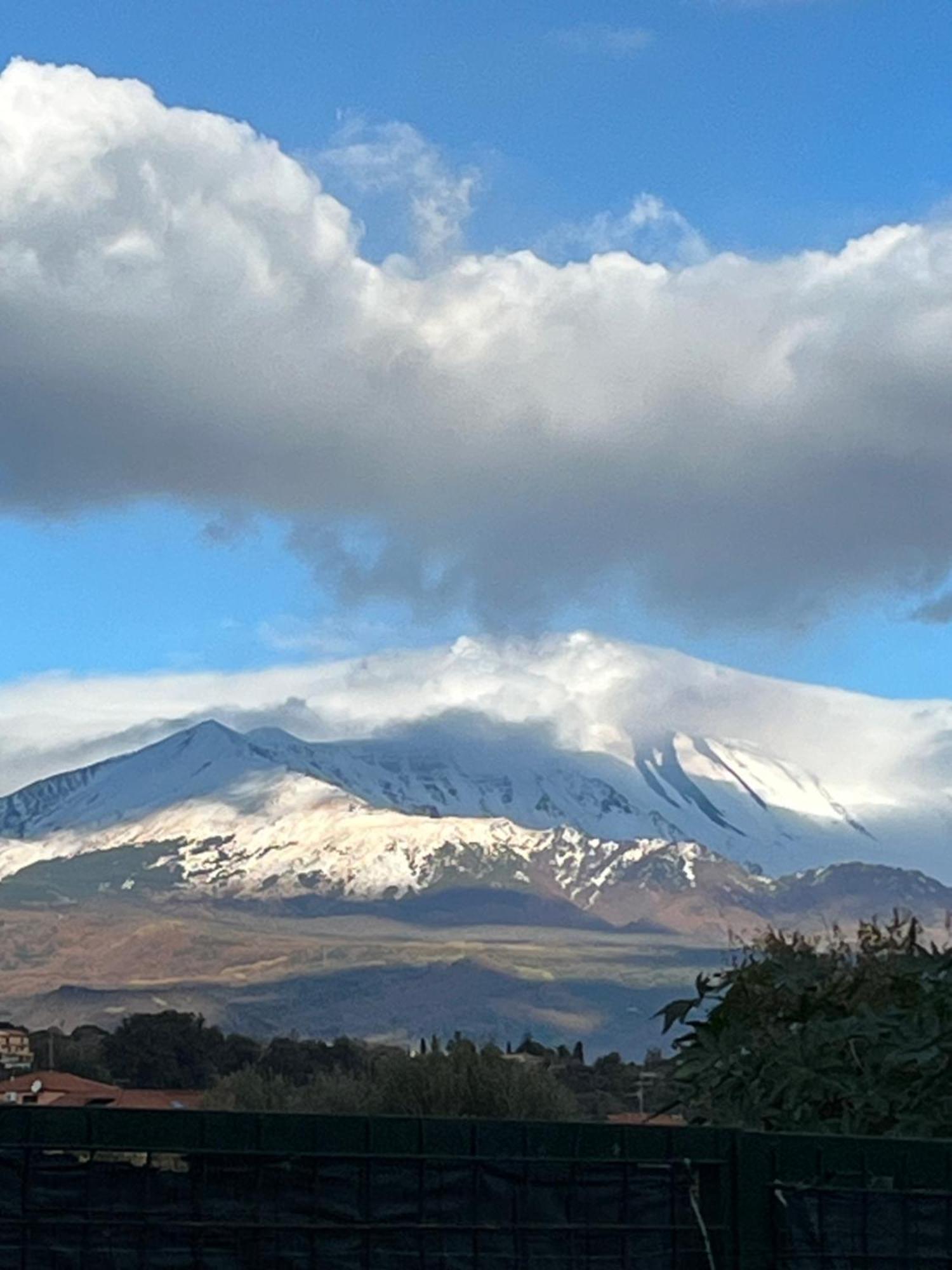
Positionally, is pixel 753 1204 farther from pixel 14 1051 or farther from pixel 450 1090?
pixel 14 1051

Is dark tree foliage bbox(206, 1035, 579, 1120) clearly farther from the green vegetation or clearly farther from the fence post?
the fence post

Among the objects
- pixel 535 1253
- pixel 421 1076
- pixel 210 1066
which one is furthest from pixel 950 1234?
pixel 210 1066

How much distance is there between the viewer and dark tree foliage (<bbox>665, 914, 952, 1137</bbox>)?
40.9 feet

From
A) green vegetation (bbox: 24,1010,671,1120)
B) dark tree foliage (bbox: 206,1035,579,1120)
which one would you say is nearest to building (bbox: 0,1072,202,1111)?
green vegetation (bbox: 24,1010,671,1120)

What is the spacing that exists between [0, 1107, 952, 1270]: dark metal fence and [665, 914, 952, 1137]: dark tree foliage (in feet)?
9.63

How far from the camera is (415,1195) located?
28.8ft

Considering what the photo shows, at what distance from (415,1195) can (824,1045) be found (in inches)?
187

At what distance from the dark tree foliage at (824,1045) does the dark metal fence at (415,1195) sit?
293 cm

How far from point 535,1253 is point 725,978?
627 centimetres

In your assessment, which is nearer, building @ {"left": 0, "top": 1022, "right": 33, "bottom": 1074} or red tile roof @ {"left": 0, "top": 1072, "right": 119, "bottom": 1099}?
red tile roof @ {"left": 0, "top": 1072, "right": 119, "bottom": 1099}

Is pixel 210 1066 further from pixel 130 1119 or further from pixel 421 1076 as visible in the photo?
pixel 130 1119

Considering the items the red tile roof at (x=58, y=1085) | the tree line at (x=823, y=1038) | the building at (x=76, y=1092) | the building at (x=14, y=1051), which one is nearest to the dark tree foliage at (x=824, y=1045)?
the tree line at (x=823, y=1038)

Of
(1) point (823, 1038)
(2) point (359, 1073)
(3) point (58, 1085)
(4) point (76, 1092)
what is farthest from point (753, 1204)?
(3) point (58, 1085)

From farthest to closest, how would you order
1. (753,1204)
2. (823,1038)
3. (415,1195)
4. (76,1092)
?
(76,1092)
(823,1038)
(753,1204)
(415,1195)
